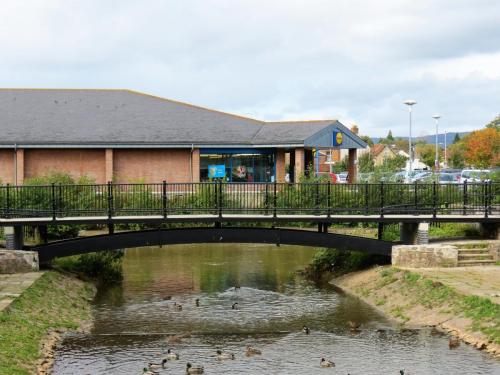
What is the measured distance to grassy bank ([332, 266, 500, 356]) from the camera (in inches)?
772

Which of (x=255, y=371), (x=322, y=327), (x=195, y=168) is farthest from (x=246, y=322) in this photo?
(x=195, y=168)

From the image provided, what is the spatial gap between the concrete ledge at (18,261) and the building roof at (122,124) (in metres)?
21.0

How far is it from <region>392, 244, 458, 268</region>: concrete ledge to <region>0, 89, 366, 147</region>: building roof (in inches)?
782

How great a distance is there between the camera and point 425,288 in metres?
23.8

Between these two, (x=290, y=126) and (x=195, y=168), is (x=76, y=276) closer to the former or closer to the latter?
(x=195, y=168)

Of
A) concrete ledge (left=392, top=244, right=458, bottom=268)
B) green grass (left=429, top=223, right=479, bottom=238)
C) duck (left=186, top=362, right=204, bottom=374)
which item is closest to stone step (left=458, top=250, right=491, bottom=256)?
concrete ledge (left=392, top=244, right=458, bottom=268)

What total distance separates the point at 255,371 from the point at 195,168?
102 feet

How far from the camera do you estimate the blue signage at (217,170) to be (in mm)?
48531

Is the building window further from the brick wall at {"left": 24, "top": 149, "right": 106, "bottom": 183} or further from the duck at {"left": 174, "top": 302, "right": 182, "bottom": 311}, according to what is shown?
the duck at {"left": 174, "top": 302, "right": 182, "bottom": 311}

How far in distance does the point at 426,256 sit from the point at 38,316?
43.9 ft

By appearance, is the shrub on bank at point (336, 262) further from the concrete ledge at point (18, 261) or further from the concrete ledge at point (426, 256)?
the concrete ledge at point (18, 261)

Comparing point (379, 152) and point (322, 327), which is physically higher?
point (379, 152)

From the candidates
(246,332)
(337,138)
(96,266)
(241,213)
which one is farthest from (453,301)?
(337,138)

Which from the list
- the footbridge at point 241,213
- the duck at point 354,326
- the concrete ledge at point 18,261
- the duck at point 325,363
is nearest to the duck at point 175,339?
Answer: the duck at point 325,363
